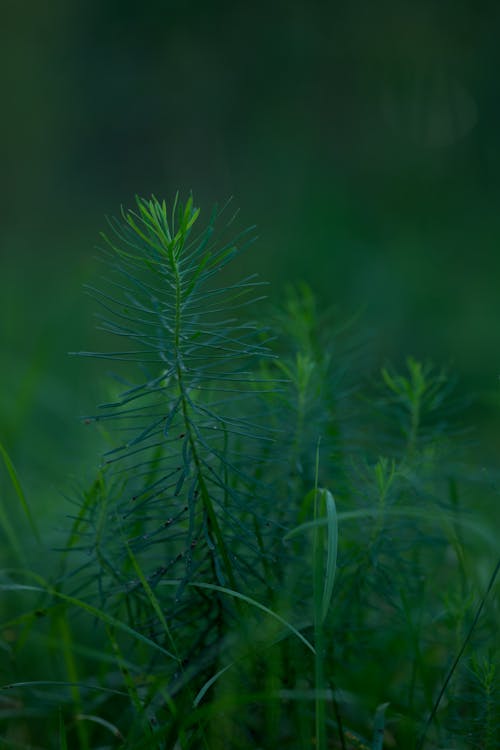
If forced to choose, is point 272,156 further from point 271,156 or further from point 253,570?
point 253,570

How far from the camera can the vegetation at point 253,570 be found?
0.79 metres

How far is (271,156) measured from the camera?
4.07 m

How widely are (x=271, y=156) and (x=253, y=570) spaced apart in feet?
11.4

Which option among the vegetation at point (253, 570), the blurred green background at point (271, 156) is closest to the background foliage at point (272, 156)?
the blurred green background at point (271, 156)

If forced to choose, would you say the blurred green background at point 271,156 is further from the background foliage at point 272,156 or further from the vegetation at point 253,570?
the vegetation at point 253,570

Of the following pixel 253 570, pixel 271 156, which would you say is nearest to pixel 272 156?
pixel 271 156

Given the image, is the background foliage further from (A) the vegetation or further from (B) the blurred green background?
(A) the vegetation

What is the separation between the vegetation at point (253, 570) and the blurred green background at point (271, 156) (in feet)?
2.54

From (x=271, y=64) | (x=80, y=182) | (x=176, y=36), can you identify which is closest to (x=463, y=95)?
(x=271, y=64)

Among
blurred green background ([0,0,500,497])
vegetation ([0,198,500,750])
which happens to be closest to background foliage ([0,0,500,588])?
blurred green background ([0,0,500,497])

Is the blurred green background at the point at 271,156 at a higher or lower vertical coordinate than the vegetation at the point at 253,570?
higher

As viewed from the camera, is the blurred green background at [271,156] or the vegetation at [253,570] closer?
the vegetation at [253,570]

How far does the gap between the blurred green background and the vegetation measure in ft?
2.54

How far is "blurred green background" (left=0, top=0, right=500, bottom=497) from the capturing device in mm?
2840
